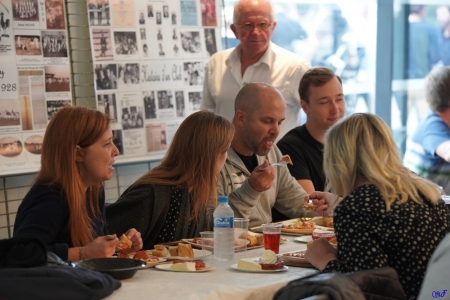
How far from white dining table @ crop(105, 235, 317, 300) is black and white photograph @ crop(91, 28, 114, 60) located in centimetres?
228

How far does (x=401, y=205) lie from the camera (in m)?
2.22

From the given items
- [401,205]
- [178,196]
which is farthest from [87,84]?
[401,205]

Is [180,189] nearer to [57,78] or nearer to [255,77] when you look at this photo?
[57,78]

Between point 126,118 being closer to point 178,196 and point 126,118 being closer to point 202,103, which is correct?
point 202,103

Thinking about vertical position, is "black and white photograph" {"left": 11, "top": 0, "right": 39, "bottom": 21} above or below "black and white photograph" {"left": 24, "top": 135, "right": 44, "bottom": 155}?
above

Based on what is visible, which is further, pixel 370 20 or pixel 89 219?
pixel 370 20

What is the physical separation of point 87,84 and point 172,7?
0.77m

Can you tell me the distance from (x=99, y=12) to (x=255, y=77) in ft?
3.27

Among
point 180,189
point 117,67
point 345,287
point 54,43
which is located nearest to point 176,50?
point 117,67

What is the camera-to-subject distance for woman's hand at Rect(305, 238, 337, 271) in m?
2.36

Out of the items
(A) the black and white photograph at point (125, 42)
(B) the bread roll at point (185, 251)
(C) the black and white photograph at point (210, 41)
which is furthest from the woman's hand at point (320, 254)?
(C) the black and white photograph at point (210, 41)

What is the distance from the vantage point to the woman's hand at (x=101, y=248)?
2.44 metres

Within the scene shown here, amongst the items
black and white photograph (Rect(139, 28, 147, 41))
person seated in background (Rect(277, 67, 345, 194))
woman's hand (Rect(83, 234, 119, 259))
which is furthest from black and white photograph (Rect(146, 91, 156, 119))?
woman's hand (Rect(83, 234, 119, 259))

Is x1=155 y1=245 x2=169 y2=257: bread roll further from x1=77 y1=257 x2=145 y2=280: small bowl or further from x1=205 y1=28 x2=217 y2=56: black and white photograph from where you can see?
x1=205 y1=28 x2=217 y2=56: black and white photograph
